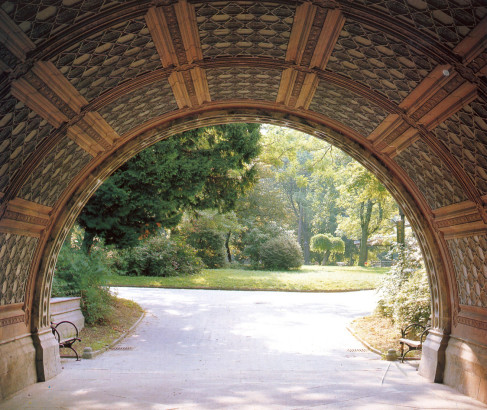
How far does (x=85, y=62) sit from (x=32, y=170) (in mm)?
1560

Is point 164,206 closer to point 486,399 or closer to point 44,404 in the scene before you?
point 44,404

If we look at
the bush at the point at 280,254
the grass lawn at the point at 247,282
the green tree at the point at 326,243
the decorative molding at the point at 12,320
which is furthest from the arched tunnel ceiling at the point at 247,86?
the green tree at the point at 326,243

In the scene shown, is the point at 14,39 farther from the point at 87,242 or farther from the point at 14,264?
the point at 87,242

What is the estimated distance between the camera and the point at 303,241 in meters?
53.3

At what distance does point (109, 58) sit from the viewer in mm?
4941

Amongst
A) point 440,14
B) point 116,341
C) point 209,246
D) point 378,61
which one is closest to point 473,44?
point 440,14

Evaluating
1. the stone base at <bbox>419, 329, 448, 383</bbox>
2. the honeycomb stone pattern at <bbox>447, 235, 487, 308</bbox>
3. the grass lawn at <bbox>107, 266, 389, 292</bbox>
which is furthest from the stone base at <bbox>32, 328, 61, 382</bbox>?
the grass lawn at <bbox>107, 266, 389, 292</bbox>

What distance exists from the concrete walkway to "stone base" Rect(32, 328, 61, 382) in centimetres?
14

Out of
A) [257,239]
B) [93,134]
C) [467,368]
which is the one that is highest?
[257,239]

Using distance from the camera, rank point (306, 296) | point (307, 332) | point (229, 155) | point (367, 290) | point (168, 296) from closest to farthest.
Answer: point (307, 332) < point (229, 155) < point (168, 296) < point (306, 296) < point (367, 290)

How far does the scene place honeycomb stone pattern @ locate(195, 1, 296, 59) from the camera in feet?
15.0

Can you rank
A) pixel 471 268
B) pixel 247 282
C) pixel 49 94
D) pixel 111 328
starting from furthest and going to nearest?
pixel 247 282 < pixel 111 328 < pixel 471 268 < pixel 49 94

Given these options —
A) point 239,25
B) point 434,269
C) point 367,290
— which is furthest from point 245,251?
point 239,25

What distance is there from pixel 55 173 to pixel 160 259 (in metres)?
17.3
